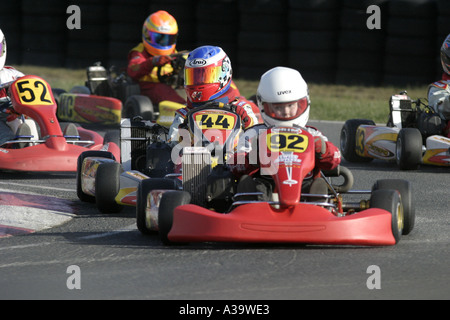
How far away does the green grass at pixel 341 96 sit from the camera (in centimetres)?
1332

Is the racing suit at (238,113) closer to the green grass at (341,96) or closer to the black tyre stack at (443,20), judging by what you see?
the green grass at (341,96)

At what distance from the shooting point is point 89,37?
17047mm

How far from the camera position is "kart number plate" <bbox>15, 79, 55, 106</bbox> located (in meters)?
8.30

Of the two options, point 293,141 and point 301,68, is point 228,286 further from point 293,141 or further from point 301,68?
point 301,68

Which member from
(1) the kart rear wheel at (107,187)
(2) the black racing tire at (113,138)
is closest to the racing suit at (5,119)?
(2) the black racing tire at (113,138)

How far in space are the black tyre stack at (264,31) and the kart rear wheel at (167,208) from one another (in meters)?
10.00

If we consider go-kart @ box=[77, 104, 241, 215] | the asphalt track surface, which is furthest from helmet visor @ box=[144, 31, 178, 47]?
the asphalt track surface

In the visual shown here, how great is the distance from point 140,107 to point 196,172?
5955 mm

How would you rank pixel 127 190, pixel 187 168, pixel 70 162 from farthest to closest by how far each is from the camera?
pixel 70 162
pixel 127 190
pixel 187 168

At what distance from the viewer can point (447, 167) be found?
925 cm

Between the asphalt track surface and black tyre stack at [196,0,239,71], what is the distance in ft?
31.8

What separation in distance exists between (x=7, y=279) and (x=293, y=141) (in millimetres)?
1706

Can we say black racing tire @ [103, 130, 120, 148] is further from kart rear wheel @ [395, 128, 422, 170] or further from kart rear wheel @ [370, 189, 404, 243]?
kart rear wheel @ [370, 189, 404, 243]
